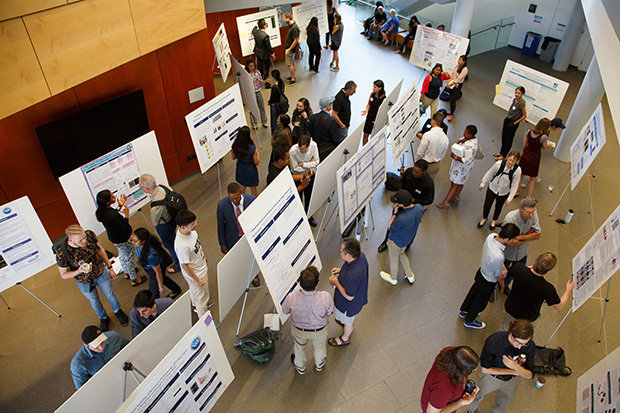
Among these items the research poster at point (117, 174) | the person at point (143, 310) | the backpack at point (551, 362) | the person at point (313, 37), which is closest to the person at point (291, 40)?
the person at point (313, 37)

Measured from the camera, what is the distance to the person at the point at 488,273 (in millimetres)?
4434

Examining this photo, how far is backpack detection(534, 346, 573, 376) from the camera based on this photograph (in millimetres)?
4652

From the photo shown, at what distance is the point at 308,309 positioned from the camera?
3.96m

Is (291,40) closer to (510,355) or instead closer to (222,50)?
(222,50)

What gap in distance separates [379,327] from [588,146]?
4209mm

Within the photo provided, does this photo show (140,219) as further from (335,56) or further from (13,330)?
(335,56)

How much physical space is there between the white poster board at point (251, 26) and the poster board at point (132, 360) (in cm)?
905

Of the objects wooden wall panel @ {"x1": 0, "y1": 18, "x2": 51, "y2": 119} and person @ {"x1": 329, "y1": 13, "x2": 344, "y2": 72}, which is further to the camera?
person @ {"x1": 329, "y1": 13, "x2": 344, "y2": 72}

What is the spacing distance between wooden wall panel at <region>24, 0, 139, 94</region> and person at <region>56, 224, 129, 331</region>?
→ 1648 millimetres

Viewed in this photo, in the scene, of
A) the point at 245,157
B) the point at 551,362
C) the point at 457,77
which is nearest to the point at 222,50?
the point at 245,157

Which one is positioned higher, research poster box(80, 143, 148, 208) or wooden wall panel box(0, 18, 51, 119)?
wooden wall panel box(0, 18, 51, 119)

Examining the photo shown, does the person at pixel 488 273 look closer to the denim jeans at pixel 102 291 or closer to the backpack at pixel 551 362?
the backpack at pixel 551 362

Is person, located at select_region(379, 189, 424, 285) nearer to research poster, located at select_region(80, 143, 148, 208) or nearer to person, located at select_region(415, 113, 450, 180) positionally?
person, located at select_region(415, 113, 450, 180)

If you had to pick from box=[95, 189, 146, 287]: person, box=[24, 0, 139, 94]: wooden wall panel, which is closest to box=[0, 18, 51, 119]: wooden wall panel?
box=[24, 0, 139, 94]: wooden wall panel
